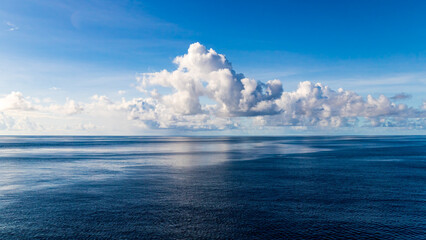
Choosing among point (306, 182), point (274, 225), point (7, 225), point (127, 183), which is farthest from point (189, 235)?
point (306, 182)

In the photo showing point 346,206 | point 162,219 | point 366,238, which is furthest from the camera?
point 346,206

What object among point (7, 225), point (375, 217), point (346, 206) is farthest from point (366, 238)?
point (7, 225)

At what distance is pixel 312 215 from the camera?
32344 millimetres

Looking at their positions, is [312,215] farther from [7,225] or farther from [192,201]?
[7,225]

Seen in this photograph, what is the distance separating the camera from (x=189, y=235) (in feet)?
87.7

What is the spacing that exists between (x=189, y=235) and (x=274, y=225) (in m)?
8.06

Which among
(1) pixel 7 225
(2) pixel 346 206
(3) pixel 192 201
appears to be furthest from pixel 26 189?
(2) pixel 346 206

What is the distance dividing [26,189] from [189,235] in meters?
32.1

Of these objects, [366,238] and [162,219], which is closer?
[366,238]

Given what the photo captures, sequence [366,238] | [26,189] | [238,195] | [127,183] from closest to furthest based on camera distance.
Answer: [366,238]
[238,195]
[26,189]
[127,183]

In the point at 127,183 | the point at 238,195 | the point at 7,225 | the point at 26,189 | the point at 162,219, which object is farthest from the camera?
the point at 127,183

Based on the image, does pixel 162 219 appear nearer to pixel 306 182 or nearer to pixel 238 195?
pixel 238 195

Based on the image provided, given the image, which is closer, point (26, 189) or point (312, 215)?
point (312, 215)

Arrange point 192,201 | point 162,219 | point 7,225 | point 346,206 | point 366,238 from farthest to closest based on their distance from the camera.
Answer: point 192,201 → point 346,206 → point 162,219 → point 7,225 → point 366,238
